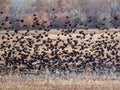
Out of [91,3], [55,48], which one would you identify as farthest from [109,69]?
[91,3]

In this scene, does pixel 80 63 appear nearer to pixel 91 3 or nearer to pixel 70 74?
pixel 70 74

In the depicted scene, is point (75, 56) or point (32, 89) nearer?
point (32, 89)

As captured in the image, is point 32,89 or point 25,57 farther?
point 25,57

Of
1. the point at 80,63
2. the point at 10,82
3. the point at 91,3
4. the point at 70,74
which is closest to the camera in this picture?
the point at 10,82

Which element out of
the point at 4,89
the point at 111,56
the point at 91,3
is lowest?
the point at 91,3

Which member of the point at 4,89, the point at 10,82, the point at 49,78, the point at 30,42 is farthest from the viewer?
the point at 30,42

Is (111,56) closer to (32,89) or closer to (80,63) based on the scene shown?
(80,63)

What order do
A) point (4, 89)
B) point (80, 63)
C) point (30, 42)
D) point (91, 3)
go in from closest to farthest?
point (4, 89), point (80, 63), point (30, 42), point (91, 3)

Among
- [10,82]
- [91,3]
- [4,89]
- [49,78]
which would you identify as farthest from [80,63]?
[91,3]

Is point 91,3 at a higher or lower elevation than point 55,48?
lower
